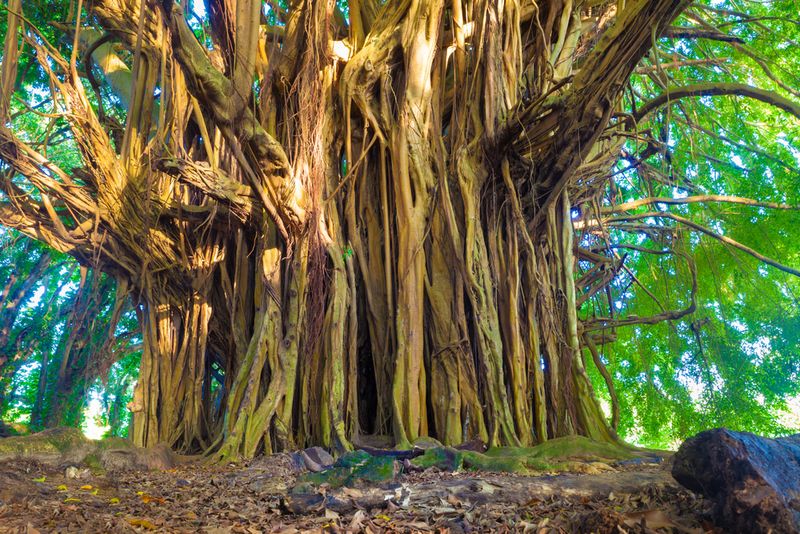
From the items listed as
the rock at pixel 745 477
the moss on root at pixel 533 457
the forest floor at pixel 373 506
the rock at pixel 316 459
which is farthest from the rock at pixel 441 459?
the rock at pixel 745 477

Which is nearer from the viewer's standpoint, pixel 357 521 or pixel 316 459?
pixel 357 521

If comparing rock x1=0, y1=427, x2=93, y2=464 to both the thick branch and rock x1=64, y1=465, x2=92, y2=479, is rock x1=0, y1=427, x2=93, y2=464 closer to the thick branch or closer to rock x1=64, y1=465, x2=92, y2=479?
rock x1=64, y1=465, x2=92, y2=479

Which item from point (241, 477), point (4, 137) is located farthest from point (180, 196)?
point (241, 477)

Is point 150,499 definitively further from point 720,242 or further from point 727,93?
point 720,242

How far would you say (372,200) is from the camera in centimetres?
460

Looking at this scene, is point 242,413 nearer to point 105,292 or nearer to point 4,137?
point 4,137

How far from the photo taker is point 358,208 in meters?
4.55

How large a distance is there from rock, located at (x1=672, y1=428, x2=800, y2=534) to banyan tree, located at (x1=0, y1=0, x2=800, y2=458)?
6.55ft

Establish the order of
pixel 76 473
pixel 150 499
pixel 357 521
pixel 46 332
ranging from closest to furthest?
pixel 357 521, pixel 150 499, pixel 76 473, pixel 46 332

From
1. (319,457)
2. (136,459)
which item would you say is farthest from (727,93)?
(136,459)

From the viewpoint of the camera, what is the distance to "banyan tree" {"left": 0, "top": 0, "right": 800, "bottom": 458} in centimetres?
367

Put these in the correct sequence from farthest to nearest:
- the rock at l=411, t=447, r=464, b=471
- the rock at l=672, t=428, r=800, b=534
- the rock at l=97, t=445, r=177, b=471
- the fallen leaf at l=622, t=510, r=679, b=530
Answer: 1. the rock at l=97, t=445, r=177, b=471
2. the rock at l=411, t=447, r=464, b=471
3. the fallen leaf at l=622, t=510, r=679, b=530
4. the rock at l=672, t=428, r=800, b=534

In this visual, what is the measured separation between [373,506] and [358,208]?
2.90 m

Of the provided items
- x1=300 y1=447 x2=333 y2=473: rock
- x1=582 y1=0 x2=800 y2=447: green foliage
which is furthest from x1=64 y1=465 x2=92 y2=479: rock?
x1=582 y1=0 x2=800 y2=447: green foliage
